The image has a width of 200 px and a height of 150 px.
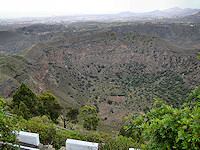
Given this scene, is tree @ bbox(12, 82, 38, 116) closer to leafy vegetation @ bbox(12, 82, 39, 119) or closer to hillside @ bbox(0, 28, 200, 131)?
leafy vegetation @ bbox(12, 82, 39, 119)

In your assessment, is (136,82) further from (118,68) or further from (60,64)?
(60,64)

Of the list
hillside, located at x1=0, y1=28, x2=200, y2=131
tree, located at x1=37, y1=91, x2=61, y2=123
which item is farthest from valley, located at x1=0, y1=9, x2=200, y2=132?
tree, located at x1=37, y1=91, x2=61, y2=123

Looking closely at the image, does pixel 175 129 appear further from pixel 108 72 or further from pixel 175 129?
pixel 108 72

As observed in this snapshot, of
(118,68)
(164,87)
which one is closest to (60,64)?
(118,68)

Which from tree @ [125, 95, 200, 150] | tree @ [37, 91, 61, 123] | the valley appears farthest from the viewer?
the valley

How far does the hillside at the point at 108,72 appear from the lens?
1136 inches

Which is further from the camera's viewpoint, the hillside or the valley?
the hillside

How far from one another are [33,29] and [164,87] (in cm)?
9474

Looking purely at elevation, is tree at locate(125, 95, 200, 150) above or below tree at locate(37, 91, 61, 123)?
above

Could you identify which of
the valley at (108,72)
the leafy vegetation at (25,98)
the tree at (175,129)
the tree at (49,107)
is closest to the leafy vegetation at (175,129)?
the tree at (175,129)

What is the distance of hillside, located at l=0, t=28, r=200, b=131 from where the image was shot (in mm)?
28861

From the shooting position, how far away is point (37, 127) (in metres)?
8.59

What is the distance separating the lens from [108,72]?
149 ft

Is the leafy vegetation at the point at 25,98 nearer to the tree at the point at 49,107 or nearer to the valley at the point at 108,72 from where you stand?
the tree at the point at 49,107
